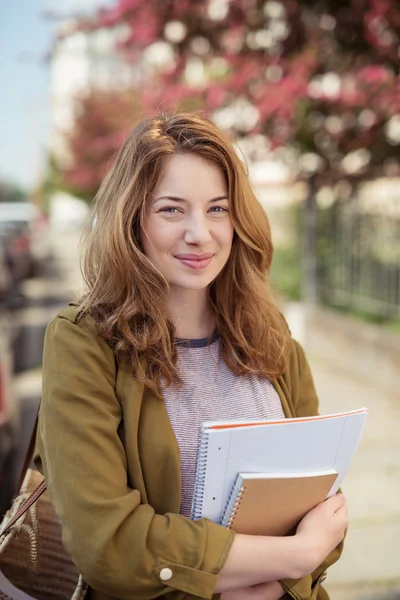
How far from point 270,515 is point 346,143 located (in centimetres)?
790

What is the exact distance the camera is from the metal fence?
7637mm

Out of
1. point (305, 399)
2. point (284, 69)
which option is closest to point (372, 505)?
point (305, 399)

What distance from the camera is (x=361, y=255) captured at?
27.2 ft

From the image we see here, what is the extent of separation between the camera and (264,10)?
850 cm

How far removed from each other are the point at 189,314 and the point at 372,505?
2824 mm

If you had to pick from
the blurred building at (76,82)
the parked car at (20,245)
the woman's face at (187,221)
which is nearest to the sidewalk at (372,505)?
the woman's face at (187,221)

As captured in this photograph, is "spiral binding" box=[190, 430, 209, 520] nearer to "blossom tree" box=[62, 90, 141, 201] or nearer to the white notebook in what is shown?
the white notebook

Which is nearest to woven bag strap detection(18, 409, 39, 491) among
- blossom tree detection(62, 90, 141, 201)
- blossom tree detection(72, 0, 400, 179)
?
blossom tree detection(72, 0, 400, 179)

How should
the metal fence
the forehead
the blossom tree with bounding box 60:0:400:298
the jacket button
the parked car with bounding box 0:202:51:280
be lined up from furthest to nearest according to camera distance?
the parked car with bounding box 0:202:51:280
the blossom tree with bounding box 60:0:400:298
the metal fence
the forehead
the jacket button

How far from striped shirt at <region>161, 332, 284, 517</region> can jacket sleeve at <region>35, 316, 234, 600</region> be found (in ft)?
0.51

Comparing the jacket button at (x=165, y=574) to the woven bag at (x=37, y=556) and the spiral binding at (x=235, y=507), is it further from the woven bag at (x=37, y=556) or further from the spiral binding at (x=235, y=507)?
the woven bag at (x=37, y=556)

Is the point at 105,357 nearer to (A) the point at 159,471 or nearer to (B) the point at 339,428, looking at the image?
(A) the point at 159,471

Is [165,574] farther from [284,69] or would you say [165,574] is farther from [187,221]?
[284,69]

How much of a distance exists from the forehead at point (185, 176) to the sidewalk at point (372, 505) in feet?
7.25
